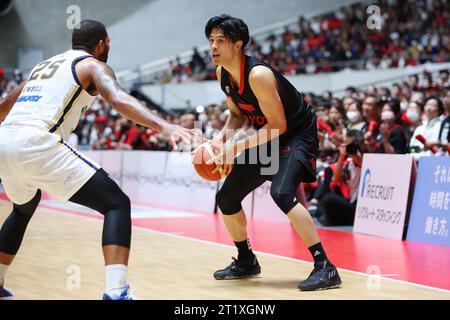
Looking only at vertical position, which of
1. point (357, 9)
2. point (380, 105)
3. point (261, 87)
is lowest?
point (261, 87)

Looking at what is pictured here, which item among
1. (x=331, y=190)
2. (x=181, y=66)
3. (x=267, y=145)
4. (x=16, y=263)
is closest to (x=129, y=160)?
(x=331, y=190)

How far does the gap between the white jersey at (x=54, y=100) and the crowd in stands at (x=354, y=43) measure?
1660 cm

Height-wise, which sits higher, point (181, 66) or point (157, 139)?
point (181, 66)

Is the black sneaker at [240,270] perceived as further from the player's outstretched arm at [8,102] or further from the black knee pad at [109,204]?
the player's outstretched arm at [8,102]

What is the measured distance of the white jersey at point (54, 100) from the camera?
4441 millimetres

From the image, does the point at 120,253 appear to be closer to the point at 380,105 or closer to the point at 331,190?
the point at 331,190

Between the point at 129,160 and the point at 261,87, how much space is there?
9.29 metres

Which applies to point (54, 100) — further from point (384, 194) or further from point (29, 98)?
point (384, 194)

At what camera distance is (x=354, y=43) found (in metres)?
22.8

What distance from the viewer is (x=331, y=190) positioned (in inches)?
407

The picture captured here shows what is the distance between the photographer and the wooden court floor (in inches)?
202

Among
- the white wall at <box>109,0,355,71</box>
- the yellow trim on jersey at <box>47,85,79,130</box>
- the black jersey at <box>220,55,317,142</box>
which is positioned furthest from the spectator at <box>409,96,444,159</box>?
the white wall at <box>109,0,355,71</box>

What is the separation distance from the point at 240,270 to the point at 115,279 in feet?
6.32

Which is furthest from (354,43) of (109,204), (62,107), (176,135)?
(176,135)
